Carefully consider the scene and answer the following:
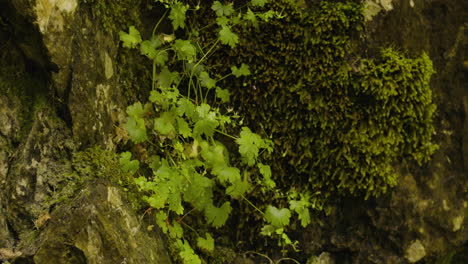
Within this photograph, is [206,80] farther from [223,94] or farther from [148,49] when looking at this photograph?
[148,49]

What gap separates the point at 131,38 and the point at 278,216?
1.46 metres

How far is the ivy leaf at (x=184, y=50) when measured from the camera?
3.03 meters

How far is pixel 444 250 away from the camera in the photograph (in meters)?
3.43

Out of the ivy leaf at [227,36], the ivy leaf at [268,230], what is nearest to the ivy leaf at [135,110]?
the ivy leaf at [227,36]

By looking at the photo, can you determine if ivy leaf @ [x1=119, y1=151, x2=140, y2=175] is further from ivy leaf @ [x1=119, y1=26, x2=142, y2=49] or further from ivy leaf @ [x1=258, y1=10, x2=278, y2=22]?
ivy leaf @ [x1=258, y1=10, x2=278, y2=22]

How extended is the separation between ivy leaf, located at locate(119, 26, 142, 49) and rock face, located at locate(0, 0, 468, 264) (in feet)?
0.26

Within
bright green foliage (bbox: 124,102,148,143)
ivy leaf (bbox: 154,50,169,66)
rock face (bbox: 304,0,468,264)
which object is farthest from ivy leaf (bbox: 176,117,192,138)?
rock face (bbox: 304,0,468,264)

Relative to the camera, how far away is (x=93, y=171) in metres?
2.62

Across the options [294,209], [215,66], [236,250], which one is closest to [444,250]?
[294,209]

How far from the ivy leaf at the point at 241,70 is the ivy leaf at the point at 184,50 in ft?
0.92

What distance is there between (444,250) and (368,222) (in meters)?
0.64

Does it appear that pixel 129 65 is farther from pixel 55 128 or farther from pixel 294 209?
pixel 294 209

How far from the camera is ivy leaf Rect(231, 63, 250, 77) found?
3.14m

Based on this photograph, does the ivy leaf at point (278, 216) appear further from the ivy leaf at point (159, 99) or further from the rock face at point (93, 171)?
the ivy leaf at point (159, 99)
